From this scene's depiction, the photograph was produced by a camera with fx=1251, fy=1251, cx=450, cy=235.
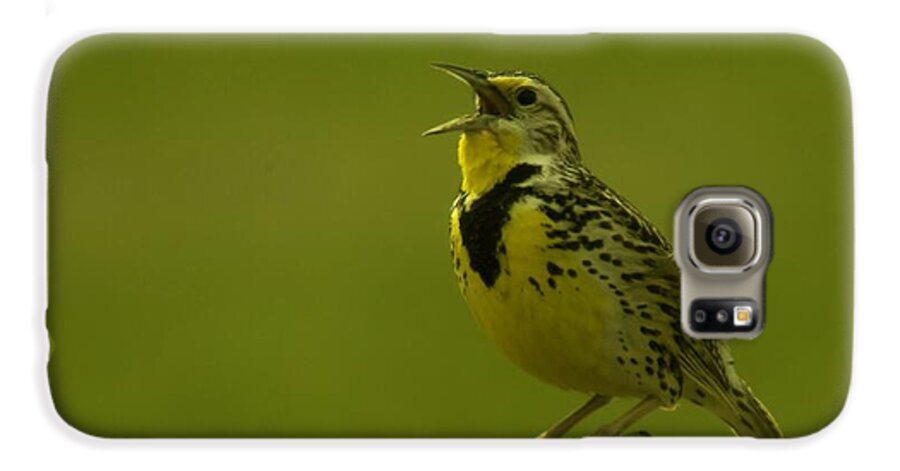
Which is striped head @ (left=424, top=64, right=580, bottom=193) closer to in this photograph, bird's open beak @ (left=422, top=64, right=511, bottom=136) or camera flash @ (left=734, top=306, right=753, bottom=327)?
bird's open beak @ (left=422, top=64, right=511, bottom=136)

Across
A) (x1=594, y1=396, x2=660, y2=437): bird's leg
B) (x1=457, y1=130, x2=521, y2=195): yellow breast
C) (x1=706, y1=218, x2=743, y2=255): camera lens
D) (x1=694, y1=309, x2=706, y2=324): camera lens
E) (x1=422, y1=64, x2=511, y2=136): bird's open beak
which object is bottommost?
(x1=594, y1=396, x2=660, y2=437): bird's leg

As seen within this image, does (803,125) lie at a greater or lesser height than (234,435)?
greater

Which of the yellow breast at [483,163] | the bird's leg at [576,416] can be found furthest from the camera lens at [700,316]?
the yellow breast at [483,163]

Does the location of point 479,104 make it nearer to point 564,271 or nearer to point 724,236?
point 564,271

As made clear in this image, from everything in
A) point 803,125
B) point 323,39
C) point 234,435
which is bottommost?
point 234,435

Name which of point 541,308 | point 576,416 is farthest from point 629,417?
point 541,308

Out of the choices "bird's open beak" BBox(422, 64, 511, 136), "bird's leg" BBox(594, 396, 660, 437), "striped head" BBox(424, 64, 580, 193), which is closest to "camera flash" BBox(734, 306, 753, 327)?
"bird's leg" BBox(594, 396, 660, 437)
